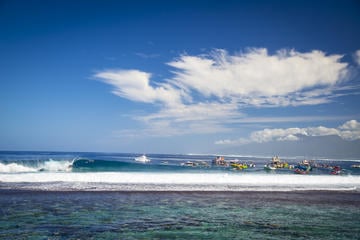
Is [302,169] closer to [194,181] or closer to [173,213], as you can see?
[194,181]

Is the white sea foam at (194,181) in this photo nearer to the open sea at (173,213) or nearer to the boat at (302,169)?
the open sea at (173,213)

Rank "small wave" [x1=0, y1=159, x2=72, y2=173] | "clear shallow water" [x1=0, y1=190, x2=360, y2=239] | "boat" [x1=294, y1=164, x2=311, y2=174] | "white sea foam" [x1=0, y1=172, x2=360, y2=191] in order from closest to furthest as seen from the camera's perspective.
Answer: "clear shallow water" [x1=0, y1=190, x2=360, y2=239]
"white sea foam" [x1=0, y1=172, x2=360, y2=191]
"small wave" [x1=0, y1=159, x2=72, y2=173]
"boat" [x1=294, y1=164, x2=311, y2=174]

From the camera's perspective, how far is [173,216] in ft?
38.6

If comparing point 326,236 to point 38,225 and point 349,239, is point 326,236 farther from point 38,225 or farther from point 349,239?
point 38,225

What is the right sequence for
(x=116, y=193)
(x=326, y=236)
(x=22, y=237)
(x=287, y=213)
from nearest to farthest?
(x=22, y=237)
(x=326, y=236)
(x=287, y=213)
(x=116, y=193)

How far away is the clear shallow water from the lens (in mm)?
9344

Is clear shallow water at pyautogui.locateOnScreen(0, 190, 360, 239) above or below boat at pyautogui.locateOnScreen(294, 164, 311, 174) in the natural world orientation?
above

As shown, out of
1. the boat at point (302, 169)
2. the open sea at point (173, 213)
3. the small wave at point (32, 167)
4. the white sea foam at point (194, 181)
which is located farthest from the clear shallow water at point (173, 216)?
the boat at point (302, 169)

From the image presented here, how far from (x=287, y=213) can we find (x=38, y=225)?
10.0 m

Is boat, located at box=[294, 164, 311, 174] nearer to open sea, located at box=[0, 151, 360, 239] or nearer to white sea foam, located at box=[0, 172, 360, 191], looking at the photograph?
white sea foam, located at box=[0, 172, 360, 191]

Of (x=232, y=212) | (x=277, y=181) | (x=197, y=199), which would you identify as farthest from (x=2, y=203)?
(x=277, y=181)

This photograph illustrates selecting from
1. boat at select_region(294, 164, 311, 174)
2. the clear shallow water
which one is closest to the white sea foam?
the clear shallow water

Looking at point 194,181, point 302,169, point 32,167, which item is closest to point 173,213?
point 194,181

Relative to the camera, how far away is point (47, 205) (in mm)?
13227
